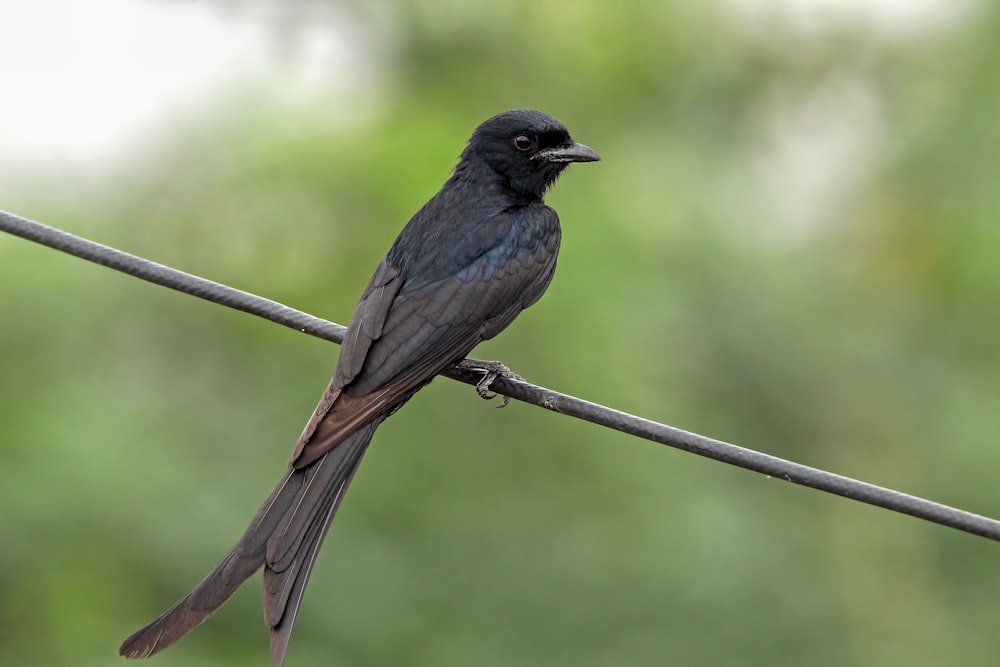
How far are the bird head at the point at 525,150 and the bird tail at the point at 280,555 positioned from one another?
5.37 ft

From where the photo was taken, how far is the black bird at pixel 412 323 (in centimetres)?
409

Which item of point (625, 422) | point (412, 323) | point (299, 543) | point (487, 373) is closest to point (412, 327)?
point (412, 323)

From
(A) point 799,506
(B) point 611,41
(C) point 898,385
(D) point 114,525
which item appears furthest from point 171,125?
(C) point 898,385

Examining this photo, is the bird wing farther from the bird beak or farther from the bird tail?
the bird beak

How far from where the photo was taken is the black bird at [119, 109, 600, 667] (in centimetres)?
409

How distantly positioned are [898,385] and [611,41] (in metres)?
3.24

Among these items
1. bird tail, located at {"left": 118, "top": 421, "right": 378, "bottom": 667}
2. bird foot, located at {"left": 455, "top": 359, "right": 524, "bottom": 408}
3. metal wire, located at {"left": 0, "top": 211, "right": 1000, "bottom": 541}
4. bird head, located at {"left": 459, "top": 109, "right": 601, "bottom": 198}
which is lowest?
bird tail, located at {"left": 118, "top": 421, "right": 378, "bottom": 667}

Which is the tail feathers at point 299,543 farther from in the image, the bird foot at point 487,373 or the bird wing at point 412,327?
the bird foot at point 487,373

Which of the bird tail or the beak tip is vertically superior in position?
the beak tip

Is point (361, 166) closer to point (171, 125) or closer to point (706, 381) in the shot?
point (171, 125)

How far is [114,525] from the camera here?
5500mm

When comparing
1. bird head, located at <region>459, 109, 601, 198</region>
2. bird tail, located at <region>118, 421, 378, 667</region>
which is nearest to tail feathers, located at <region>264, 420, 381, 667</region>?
bird tail, located at <region>118, 421, 378, 667</region>

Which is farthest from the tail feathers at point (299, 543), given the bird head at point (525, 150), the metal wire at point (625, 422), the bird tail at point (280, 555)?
the bird head at point (525, 150)

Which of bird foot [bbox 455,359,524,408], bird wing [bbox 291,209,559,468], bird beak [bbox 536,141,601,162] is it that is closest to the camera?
bird wing [bbox 291,209,559,468]
